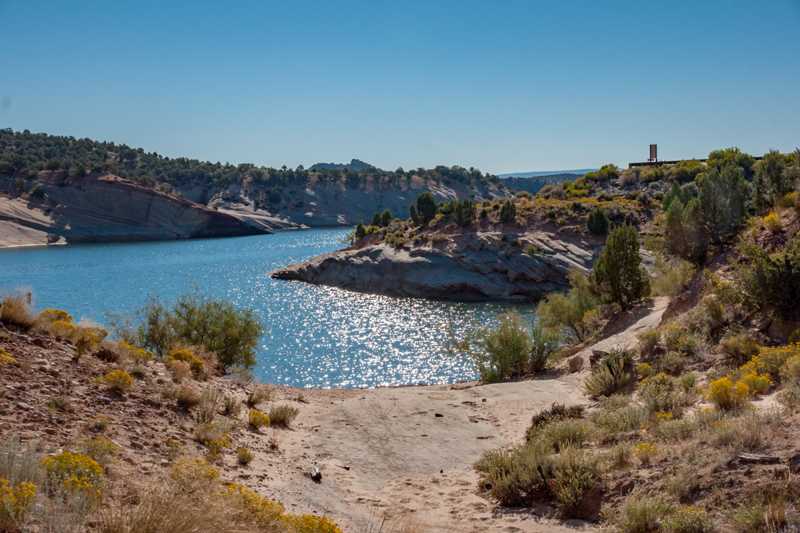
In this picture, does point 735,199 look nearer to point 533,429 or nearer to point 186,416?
point 533,429

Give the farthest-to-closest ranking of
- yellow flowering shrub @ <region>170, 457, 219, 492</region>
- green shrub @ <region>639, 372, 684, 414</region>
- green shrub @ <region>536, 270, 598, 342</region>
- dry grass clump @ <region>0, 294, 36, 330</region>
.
A: green shrub @ <region>536, 270, 598, 342</region> < dry grass clump @ <region>0, 294, 36, 330</region> < green shrub @ <region>639, 372, 684, 414</region> < yellow flowering shrub @ <region>170, 457, 219, 492</region>

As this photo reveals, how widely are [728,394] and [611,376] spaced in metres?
4.86

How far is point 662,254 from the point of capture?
1063 inches

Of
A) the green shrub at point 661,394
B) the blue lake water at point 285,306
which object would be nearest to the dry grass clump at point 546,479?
the green shrub at point 661,394

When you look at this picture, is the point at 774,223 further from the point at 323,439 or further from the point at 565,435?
the point at 323,439

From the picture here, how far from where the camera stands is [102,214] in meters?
111

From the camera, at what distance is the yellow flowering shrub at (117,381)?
37.0 feet

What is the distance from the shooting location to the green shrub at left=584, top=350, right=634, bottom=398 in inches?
625

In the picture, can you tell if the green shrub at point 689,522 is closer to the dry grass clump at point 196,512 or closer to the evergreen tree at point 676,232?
the dry grass clump at point 196,512

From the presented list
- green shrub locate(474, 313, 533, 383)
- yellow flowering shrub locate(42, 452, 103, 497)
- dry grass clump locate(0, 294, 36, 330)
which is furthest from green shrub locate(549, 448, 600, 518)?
green shrub locate(474, 313, 533, 383)

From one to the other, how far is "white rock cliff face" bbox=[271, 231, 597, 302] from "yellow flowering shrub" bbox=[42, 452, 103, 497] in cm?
5158

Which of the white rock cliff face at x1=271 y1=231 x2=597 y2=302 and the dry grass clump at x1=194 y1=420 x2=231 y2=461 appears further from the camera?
the white rock cliff face at x1=271 y1=231 x2=597 y2=302

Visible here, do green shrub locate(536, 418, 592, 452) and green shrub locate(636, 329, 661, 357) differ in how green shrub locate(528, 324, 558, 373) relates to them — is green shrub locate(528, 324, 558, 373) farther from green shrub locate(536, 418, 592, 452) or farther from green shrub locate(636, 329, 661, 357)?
green shrub locate(536, 418, 592, 452)

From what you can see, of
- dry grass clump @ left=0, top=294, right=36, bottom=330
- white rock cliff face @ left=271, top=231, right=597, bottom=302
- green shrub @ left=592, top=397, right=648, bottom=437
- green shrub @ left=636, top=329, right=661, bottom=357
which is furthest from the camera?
white rock cliff face @ left=271, top=231, right=597, bottom=302
